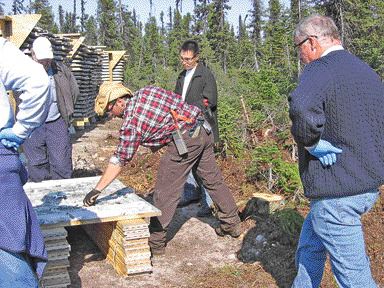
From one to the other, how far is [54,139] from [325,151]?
400cm

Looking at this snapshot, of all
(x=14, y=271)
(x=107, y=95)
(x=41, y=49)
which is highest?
(x=41, y=49)

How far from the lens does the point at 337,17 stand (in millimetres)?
21781

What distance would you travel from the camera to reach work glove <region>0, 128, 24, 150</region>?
2553 mm

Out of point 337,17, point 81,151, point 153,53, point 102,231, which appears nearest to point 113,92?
point 102,231

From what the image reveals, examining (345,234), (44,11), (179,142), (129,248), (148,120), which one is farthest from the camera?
(44,11)

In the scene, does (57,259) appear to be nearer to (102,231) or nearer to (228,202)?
(102,231)

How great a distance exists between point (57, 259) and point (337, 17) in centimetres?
2020

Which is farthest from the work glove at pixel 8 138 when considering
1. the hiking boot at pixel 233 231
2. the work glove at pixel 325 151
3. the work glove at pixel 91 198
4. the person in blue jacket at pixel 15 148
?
the hiking boot at pixel 233 231

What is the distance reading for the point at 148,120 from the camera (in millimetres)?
4660

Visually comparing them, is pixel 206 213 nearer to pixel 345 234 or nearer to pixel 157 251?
pixel 157 251

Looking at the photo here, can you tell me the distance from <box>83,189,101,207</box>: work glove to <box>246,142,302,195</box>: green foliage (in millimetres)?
2640

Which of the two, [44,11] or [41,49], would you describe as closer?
[41,49]

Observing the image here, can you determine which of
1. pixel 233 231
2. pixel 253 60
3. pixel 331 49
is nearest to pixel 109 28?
pixel 253 60

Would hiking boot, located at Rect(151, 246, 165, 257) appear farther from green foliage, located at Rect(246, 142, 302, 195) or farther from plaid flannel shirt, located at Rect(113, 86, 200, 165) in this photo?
green foliage, located at Rect(246, 142, 302, 195)
